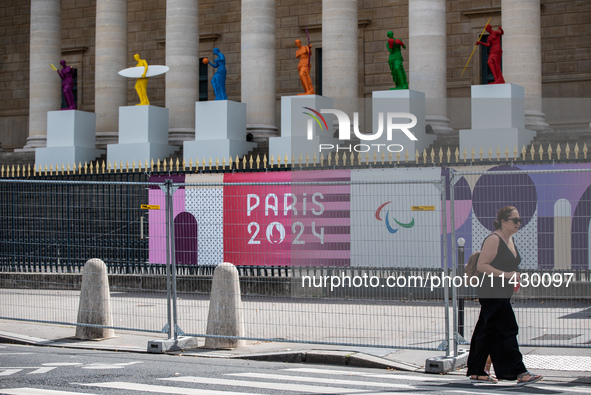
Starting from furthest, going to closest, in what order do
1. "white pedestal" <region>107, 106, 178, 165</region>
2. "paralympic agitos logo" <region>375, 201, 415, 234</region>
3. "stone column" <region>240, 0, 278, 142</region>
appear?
1. "stone column" <region>240, 0, 278, 142</region>
2. "white pedestal" <region>107, 106, 178, 165</region>
3. "paralympic agitos logo" <region>375, 201, 415, 234</region>

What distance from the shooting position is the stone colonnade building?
25078mm

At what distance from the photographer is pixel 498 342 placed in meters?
8.85

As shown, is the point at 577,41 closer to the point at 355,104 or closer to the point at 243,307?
the point at 355,104

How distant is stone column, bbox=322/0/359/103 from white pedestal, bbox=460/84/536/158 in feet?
13.7

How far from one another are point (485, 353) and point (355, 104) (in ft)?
58.8

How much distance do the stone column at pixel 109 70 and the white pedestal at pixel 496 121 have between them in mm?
12011

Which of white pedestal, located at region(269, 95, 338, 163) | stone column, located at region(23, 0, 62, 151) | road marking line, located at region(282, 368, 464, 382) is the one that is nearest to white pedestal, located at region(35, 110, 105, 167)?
stone column, located at region(23, 0, 62, 151)

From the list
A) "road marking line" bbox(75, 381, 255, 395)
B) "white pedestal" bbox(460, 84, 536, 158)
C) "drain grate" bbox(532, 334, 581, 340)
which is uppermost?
"white pedestal" bbox(460, 84, 536, 158)

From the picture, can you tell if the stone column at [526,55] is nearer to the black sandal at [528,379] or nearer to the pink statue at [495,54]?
the pink statue at [495,54]

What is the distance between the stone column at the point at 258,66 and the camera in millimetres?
27422

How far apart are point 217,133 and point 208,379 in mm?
18082

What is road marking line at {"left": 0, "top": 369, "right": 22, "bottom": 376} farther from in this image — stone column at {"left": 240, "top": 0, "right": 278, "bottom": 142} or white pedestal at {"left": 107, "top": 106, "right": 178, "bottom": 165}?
stone column at {"left": 240, "top": 0, "right": 278, "bottom": 142}

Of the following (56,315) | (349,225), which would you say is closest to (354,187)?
(349,225)

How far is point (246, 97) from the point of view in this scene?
2780 cm
